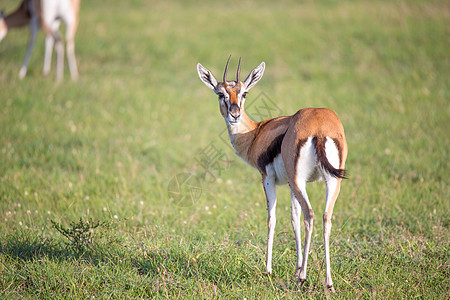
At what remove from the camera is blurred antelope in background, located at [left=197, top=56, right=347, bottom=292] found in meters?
3.48

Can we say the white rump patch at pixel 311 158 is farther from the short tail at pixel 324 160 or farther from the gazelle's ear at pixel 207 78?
the gazelle's ear at pixel 207 78

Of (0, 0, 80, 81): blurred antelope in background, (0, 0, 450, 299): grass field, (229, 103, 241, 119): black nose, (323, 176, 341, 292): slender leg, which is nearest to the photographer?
(323, 176, 341, 292): slender leg

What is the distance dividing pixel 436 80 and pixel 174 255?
8.29m

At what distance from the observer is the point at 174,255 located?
13.5ft

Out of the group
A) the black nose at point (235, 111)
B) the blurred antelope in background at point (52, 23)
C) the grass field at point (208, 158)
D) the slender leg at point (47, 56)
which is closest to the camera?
the grass field at point (208, 158)

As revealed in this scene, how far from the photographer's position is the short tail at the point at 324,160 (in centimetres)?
334

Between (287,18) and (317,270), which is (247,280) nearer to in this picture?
(317,270)

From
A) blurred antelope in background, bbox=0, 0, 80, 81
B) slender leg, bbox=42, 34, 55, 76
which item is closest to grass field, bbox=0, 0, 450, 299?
slender leg, bbox=42, 34, 55, 76

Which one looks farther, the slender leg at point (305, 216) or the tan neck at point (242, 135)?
the tan neck at point (242, 135)

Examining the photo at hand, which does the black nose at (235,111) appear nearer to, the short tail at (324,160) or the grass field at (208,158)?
the short tail at (324,160)

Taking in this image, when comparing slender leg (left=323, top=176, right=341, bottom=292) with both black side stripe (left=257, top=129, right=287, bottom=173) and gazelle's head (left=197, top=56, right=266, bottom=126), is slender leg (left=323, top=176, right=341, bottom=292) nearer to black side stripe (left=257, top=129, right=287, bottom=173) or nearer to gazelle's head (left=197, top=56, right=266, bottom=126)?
black side stripe (left=257, top=129, right=287, bottom=173)

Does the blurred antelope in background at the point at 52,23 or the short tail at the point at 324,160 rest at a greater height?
the blurred antelope in background at the point at 52,23

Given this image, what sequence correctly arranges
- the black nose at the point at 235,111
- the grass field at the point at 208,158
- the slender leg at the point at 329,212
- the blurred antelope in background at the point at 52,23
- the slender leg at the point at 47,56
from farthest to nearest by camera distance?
1. the slender leg at the point at 47,56
2. the blurred antelope in background at the point at 52,23
3. the black nose at the point at 235,111
4. the grass field at the point at 208,158
5. the slender leg at the point at 329,212

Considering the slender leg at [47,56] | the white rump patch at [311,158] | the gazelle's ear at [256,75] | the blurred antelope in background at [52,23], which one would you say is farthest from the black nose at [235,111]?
the slender leg at [47,56]
